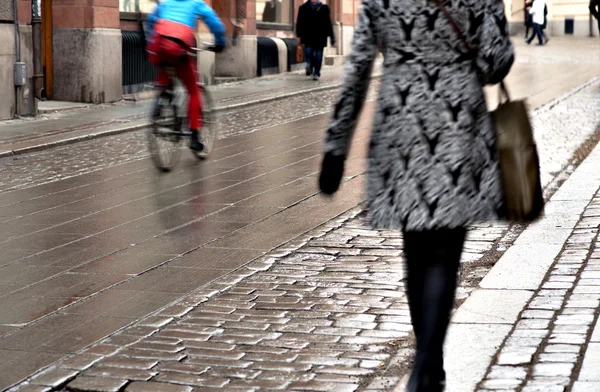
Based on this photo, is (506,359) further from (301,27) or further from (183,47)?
(301,27)

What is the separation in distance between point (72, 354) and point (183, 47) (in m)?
6.15

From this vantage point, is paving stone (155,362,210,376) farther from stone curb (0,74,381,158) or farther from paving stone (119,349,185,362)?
stone curb (0,74,381,158)

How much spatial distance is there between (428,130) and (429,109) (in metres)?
0.07

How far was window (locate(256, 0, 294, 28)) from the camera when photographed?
26828 mm

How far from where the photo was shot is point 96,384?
14.8 ft

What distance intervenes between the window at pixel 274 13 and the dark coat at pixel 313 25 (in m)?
1.50

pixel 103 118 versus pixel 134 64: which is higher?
pixel 134 64

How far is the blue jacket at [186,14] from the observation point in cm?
1088

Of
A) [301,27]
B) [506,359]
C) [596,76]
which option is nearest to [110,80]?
[301,27]

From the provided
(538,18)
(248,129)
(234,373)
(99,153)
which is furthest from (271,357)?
(538,18)

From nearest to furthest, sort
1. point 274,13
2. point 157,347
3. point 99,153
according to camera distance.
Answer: point 157,347 < point 99,153 < point 274,13

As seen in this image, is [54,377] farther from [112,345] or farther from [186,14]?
[186,14]

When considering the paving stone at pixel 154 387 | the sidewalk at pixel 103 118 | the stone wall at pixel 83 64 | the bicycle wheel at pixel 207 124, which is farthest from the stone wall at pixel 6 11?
the paving stone at pixel 154 387

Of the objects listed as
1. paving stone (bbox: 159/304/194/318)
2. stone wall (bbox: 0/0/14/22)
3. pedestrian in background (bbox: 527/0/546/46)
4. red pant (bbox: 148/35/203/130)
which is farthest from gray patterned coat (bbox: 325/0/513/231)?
pedestrian in background (bbox: 527/0/546/46)
